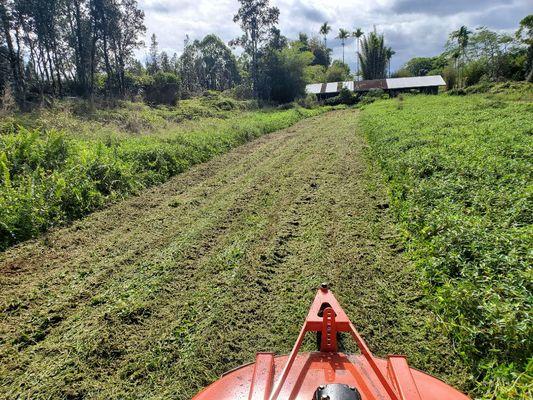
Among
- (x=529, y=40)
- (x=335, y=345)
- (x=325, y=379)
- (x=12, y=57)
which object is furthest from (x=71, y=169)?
(x=529, y=40)

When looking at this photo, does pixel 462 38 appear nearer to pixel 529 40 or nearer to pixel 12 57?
pixel 529 40

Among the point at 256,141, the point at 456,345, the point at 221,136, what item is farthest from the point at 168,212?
the point at 256,141

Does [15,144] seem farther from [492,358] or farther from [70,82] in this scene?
[70,82]

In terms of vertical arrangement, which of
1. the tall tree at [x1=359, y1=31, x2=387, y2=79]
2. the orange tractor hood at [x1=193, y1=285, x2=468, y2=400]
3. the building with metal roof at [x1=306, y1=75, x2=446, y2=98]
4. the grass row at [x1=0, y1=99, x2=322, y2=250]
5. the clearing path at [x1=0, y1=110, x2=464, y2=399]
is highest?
the tall tree at [x1=359, y1=31, x2=387, y2=79]

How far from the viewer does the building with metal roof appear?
148ft

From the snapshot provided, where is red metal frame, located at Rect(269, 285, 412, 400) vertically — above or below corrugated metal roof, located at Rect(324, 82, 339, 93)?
below

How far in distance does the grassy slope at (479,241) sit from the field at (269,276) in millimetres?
18

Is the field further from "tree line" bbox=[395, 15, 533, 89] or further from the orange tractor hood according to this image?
"tree line" bbox=[395, 15, 533, 89]

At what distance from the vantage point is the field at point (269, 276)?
2906mm

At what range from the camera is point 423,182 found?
6.29 meters

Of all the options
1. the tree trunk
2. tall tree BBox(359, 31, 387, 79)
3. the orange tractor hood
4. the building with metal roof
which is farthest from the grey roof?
the orange tractor hood

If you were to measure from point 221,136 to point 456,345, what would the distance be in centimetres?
1176

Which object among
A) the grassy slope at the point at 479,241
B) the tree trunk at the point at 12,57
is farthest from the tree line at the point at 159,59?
the grassy slope at the point at 479,241

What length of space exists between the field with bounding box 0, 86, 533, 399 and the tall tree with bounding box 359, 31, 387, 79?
5364 cm
